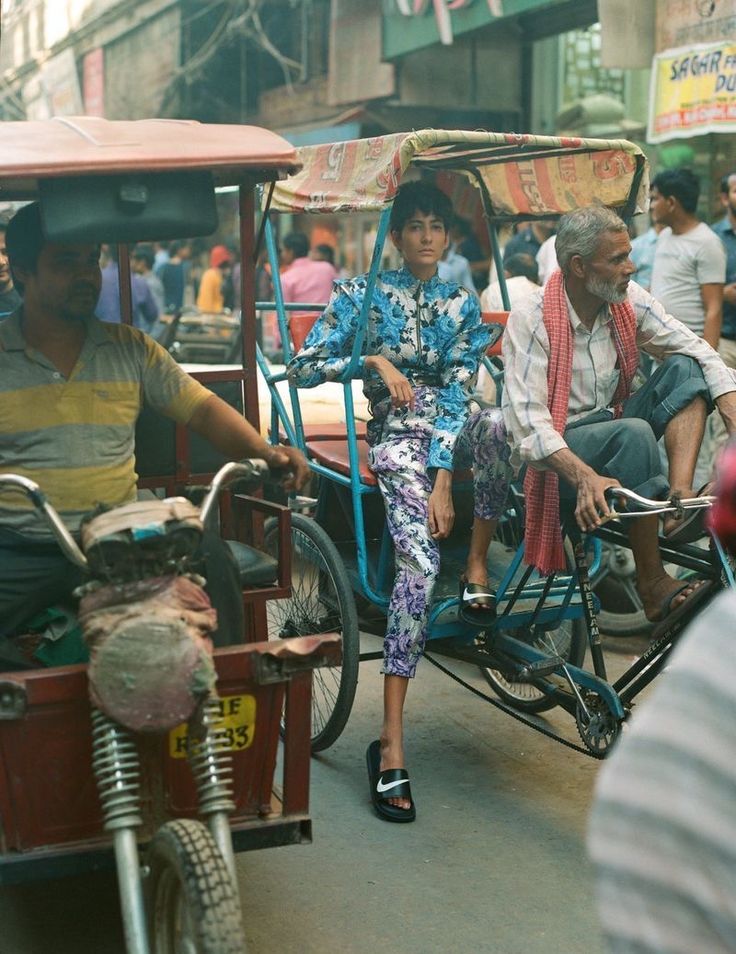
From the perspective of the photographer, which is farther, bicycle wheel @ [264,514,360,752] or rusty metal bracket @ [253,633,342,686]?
bicycle wheel @ [264,514,360,752]

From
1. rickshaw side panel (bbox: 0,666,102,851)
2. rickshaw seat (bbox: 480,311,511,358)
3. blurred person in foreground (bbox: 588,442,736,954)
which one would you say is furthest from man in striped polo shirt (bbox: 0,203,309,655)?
blurred person in foreground (bbox: 588,442,736,954)

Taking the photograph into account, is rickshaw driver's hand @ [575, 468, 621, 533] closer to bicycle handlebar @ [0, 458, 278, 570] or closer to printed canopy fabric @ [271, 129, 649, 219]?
bicycle handlebar @ [0, 458, 278, 570]

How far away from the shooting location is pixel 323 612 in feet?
14.5

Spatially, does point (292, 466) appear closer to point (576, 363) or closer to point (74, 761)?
point (74, 761)

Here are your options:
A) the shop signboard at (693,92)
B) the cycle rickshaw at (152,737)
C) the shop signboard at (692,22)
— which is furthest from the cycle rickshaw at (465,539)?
the shop signboard at (692,22)

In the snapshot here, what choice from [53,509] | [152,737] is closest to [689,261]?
[53,509]

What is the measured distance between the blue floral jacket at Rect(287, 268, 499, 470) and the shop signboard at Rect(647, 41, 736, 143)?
3.46m

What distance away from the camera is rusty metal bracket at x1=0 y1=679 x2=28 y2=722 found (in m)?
2.58

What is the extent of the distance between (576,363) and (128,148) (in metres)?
1.63

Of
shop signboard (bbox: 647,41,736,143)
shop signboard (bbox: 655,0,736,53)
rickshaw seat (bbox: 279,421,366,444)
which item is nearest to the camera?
rickshaw seat (bbox: 279,421,366,444)

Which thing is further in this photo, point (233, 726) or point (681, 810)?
point (233, 726)

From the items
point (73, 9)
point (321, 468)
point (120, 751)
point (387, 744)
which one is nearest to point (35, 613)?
point (120, 751)

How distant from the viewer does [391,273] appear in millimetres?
4516

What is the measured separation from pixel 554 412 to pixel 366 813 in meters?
1.35
